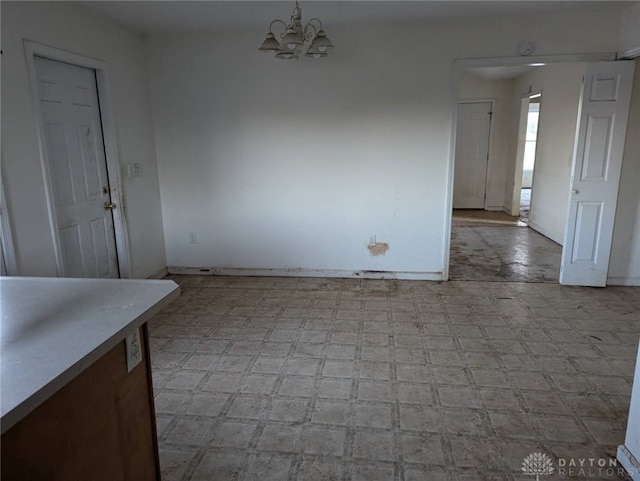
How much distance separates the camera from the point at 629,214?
3.89 metres

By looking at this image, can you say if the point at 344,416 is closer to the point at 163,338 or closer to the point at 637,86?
the point at 163,338

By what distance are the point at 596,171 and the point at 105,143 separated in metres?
4.40

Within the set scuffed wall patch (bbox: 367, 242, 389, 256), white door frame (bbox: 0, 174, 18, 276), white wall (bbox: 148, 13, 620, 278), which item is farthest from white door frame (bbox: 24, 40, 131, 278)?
scuffed wall patch (bbox: 367, 242, 389, 256)

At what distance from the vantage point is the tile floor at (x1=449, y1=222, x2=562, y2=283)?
4438 mm

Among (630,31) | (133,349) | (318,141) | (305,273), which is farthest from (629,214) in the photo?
(133,349)

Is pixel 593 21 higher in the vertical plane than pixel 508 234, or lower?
higher

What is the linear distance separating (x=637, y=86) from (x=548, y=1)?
116 cm

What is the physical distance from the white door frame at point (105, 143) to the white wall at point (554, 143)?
510 cm

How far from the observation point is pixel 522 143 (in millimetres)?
7270

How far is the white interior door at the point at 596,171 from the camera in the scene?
3.64 metres

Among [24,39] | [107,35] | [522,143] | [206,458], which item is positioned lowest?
[206,458]

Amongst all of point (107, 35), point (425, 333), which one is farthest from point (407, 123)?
point (107, 35)

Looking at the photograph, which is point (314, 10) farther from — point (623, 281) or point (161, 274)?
point (623, 281)

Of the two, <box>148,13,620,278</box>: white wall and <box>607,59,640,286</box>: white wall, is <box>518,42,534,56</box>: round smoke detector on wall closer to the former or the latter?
<box>148,13,620,278</box>: white wall
